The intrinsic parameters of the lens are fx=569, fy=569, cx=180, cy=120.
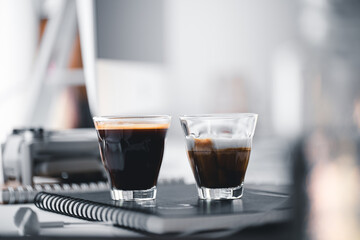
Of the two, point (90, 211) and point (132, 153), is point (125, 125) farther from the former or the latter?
point (90, 211)

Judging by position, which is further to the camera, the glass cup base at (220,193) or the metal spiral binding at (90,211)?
the glass cup base at (220,193)

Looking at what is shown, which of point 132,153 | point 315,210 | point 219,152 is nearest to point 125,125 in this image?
point 132,153

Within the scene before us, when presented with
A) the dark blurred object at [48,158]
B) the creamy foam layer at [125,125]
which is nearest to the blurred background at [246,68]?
the dark blurred object at [48,158]

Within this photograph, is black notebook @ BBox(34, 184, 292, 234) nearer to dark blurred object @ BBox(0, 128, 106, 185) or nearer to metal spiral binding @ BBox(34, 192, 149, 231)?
metal spiral binding @ BBox(34, 192, 149, 231)

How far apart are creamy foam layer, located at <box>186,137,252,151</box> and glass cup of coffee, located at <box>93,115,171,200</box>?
56 mm

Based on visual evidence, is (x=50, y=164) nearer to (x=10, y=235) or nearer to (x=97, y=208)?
(x=10, y=235)

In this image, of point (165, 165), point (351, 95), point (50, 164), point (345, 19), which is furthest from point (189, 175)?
point (50, 164)

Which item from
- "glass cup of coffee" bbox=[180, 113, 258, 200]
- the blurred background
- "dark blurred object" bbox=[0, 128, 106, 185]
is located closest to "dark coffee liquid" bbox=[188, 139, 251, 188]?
"glass cup of coffee" bbox=[180, 113, 258, 200]

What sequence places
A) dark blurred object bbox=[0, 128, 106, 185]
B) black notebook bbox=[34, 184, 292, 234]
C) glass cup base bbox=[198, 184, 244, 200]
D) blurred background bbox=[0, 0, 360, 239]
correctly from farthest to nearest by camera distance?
blurred background bbox=[0, 0, 360, 239], dark blurred object bbox=[0, 128, 106, 185], glass cup base bbox=[198, 184, 244, 200], black notebook bbox=[34, 184, 292, 234]

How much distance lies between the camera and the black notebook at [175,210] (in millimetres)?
638

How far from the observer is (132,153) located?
856mm

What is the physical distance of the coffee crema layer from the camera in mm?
846

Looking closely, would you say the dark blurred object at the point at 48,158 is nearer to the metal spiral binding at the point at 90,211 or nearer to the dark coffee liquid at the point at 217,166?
the metal spiral binding at the point at 90,211

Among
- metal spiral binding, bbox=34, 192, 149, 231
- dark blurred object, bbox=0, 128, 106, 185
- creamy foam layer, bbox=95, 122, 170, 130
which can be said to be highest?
creamy foam layer, bbox=95, 122, 170, 130
